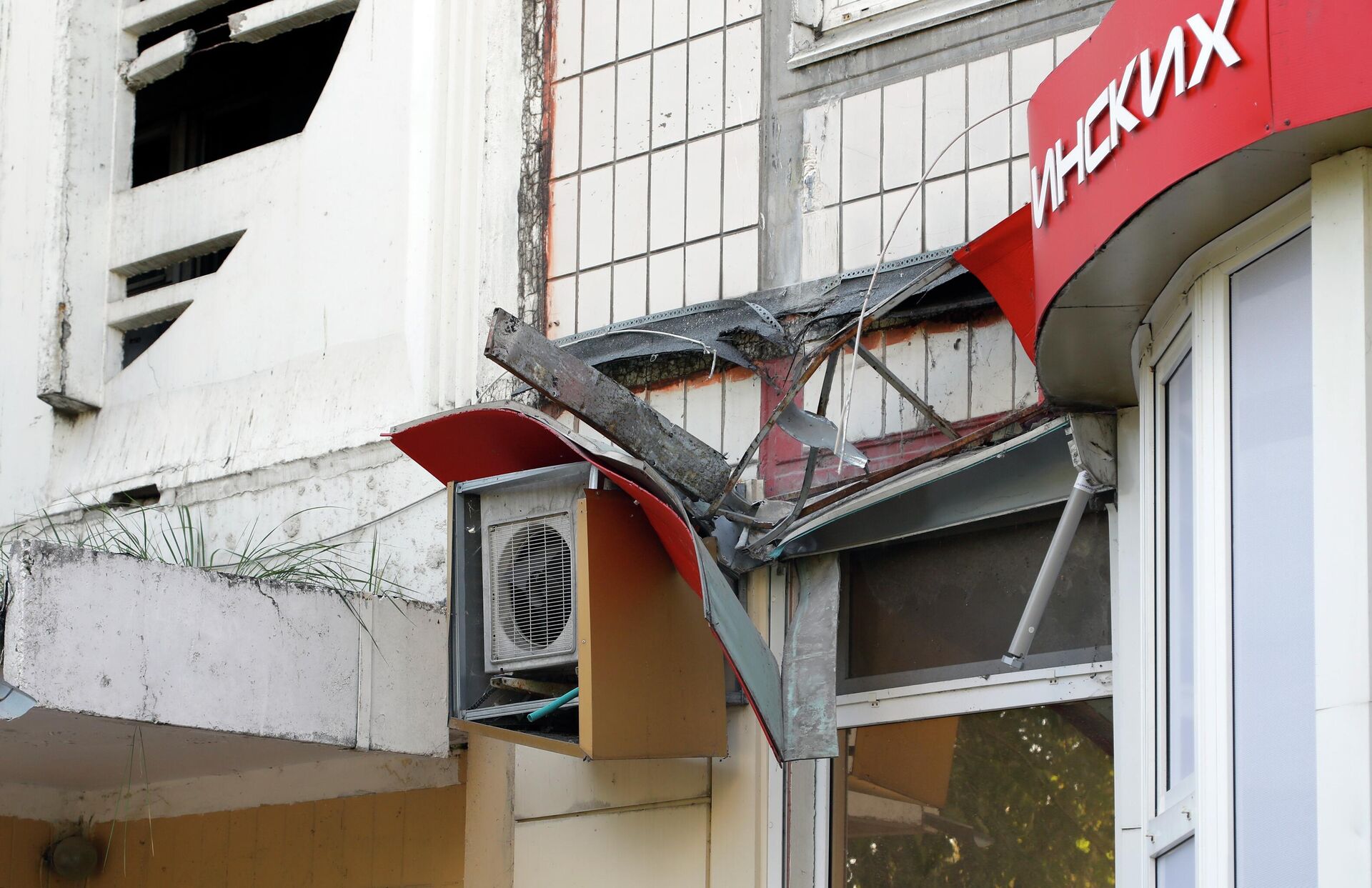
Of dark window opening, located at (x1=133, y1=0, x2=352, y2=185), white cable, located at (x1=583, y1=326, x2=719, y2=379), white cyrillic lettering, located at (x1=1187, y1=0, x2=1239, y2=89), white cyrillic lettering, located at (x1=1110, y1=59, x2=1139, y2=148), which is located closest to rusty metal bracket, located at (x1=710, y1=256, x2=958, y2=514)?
white cable, located at (x1=583, y1=326, x2=719, y2=379)

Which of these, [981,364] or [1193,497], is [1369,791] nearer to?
[1193,497]

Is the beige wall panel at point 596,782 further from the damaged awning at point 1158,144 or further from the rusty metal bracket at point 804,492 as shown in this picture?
the damaged awning at point 1158,144

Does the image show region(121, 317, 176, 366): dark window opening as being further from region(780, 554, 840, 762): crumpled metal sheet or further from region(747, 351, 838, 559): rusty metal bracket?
region(780, 554, 840, 762): crumpled metal sheet

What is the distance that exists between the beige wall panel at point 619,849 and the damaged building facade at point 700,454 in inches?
0.7

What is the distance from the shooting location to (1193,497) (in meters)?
4.61

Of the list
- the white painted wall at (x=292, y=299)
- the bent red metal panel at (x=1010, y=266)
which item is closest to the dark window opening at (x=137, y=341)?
the white painted wall at (x=292, y=299)

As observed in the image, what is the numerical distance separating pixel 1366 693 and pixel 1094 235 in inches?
55.9

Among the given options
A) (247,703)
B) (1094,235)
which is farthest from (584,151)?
(1094,235)

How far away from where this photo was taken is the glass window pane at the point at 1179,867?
177 inches

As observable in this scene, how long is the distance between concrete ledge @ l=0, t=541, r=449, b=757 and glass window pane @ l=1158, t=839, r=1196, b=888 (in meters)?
2.99

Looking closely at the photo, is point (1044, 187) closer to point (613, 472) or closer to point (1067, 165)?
point (1067, 165)

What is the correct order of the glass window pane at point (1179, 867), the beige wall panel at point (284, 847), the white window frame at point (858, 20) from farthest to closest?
the beige wall panel at point (284, 847)
the white window frame at point (858, 20)
the glass window pane at point (1179, 867)

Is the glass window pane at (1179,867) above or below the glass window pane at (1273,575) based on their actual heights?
below

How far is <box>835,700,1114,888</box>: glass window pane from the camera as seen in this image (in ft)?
18.6
